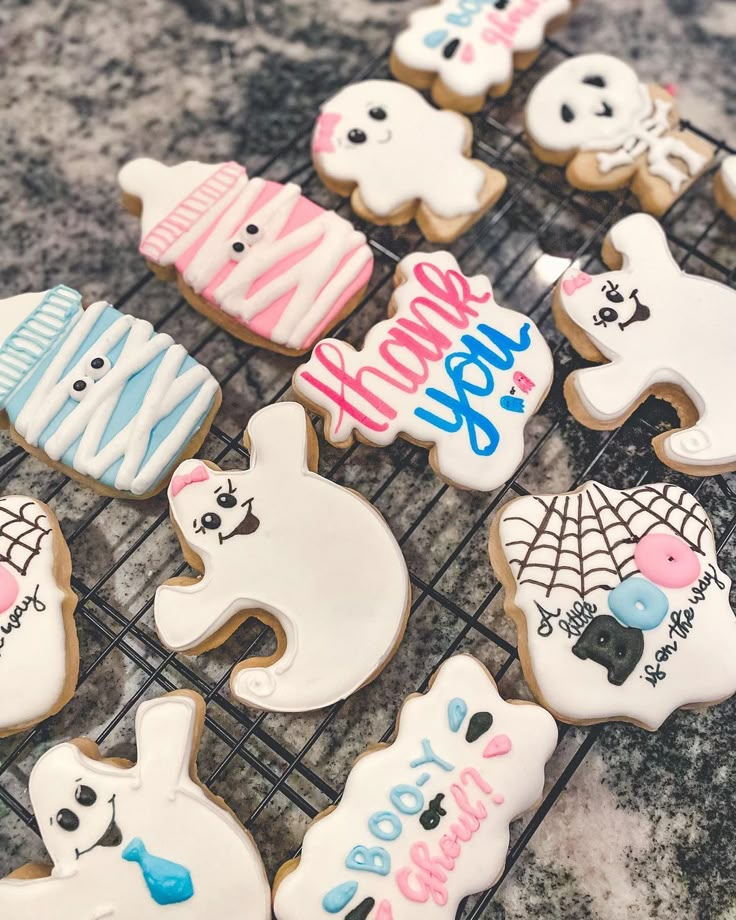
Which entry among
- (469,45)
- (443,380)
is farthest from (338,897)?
(469,45)

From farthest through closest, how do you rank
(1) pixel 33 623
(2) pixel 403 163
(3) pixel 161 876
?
(2) pixel 403 163, (1) pixel 33 623, (3) pixel 161 876

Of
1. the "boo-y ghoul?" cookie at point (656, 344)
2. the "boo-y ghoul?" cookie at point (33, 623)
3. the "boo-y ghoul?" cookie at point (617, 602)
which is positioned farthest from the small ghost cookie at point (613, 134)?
the "boo-y ghoul?" cookie at point (33, 623)

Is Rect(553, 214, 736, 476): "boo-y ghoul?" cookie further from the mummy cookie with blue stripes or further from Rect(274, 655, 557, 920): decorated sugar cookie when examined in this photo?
the mummy cookie with blue stripes

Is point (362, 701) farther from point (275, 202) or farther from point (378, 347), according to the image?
point (275, 202)

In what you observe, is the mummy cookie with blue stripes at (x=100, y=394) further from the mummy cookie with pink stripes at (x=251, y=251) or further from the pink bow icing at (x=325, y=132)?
the pink bow icing at (x=325, y=132)

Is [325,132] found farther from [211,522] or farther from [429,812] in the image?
[429,812]

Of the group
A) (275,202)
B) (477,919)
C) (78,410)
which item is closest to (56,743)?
(78,410)
